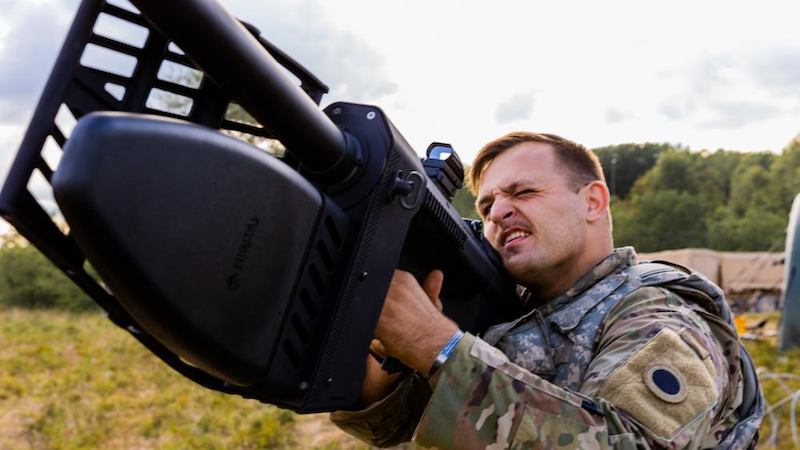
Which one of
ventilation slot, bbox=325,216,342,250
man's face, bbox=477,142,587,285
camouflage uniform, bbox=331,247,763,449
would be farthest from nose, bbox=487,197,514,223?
ventilation slot, bbox=325,216,342,250

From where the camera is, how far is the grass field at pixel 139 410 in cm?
842

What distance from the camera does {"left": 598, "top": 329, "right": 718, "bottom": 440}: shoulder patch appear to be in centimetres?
181

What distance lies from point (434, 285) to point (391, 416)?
63cm

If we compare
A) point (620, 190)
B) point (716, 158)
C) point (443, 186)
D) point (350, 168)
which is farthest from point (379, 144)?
point (716, 158)

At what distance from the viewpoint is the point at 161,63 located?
1461 millimetres

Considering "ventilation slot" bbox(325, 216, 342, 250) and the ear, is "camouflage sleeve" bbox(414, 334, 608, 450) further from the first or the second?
the ear

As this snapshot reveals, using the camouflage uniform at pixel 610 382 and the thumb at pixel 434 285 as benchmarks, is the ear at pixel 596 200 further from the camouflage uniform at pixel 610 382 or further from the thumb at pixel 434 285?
the thumb at pixel 434 285

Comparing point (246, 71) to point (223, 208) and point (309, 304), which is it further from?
point (309, 304)

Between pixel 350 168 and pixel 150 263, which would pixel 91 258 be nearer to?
pixel 150 263

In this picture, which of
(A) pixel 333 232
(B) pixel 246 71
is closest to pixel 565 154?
(A) pixel 333 232

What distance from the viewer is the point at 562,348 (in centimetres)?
229

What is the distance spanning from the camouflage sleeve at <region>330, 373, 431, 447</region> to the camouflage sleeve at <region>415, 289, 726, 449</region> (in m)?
0.60

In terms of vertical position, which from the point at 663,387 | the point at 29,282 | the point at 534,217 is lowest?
the point at 29,282

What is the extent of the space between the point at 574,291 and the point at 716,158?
262 feet
